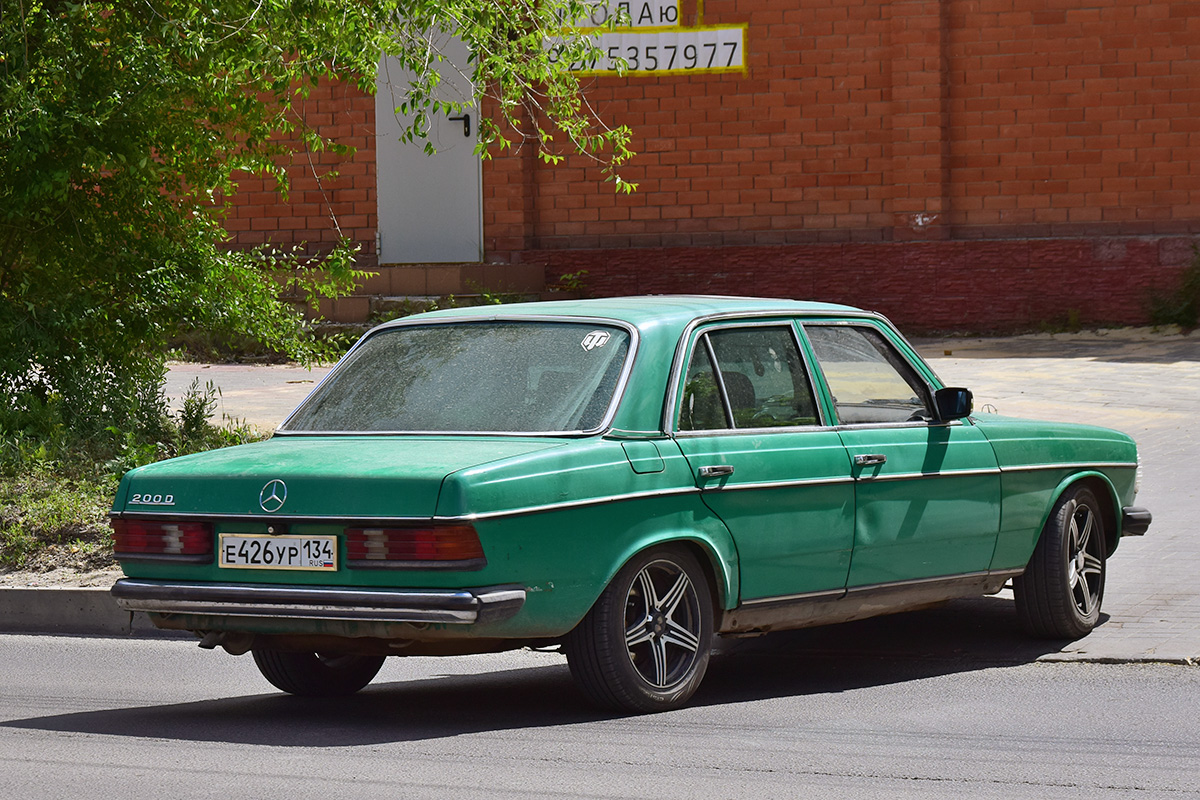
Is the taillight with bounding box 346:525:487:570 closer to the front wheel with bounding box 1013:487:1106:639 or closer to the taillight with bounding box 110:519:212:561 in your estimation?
the taillight with bounding box 110:519:212:561

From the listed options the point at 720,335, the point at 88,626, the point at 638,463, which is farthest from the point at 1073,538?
the point at 88,626

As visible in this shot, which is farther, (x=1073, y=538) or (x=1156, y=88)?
(x=1156, y=88)

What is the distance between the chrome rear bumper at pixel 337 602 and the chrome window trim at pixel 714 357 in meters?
0.94

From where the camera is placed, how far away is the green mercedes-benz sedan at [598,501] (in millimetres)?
5266

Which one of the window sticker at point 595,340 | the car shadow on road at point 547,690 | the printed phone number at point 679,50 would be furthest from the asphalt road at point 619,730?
the printed phone number at point 679,50

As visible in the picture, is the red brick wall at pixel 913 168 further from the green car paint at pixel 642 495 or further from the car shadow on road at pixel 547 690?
the green car paint at pixel 642 495

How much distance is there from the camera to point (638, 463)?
5602 mm

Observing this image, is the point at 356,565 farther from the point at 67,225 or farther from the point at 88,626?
the point at 67,225

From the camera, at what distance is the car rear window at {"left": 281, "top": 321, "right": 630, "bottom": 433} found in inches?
228

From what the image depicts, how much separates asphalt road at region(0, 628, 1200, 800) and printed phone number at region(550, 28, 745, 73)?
15540 millimetres

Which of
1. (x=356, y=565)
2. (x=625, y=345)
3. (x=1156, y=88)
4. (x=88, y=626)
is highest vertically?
(x=1156, y=88)

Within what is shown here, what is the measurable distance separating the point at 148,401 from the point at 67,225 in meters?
1.31

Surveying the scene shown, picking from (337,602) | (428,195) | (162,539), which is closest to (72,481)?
(162,539)

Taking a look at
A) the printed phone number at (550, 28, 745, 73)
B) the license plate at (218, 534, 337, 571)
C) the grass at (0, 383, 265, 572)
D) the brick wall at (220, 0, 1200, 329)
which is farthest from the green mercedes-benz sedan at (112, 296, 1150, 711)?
the printed phone number at (550, 28, 745, 73)
